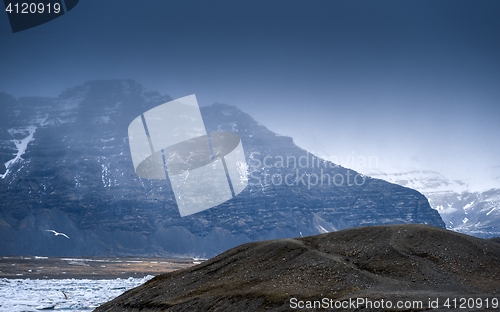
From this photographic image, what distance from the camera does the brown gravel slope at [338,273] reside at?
29.5 metres

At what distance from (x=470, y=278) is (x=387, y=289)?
5.84 m

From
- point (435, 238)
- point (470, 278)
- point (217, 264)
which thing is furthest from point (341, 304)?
point (217, 264)

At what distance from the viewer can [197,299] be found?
3284 centimetres

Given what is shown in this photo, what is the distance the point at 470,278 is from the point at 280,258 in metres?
12.8

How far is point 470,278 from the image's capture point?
30.5 metres

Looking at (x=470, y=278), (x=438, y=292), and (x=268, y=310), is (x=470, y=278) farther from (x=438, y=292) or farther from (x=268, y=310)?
(x=268, y=310)

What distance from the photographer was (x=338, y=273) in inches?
1271

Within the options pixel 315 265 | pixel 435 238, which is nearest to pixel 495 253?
pixel 435 238

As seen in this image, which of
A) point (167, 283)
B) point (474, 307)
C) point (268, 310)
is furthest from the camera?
point (167, 283)

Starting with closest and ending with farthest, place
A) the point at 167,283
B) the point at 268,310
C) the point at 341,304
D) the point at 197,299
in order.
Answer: the point at 341,304, the point at 268,310, the point at 197,299, the point at 167,283

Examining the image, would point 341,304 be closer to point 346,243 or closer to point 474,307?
point 474,307

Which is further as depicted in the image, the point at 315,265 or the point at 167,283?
the point at 167,283

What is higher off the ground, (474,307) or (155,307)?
(474,307)

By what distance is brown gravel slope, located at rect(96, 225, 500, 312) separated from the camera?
29484mm
